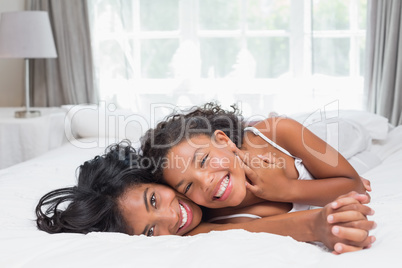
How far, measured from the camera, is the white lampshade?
3.53 m

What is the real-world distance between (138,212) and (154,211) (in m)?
0.04

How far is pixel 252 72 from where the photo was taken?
4.12 m

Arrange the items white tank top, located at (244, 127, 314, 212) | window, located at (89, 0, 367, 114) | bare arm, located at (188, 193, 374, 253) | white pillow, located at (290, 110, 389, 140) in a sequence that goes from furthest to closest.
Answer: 1. window, located at (89, 0, 367, 114)
2. white pillow, located at (290, 110, 389, 140)
3. white tank top, located at (244, 127, 314, 212)
4. bare arm, located at (188, 193, 374, 253)

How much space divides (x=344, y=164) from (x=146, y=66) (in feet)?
8.83

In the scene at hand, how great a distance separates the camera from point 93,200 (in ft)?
4.97

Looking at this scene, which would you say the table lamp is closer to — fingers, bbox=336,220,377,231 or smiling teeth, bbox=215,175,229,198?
smiling teeth, bbox=215,175,229,198

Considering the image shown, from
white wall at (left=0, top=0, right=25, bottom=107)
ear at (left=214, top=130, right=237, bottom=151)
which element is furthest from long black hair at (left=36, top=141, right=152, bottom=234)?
white wall at (left=0, top=0, right=25, bottom=107)

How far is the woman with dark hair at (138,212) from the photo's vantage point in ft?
4.17

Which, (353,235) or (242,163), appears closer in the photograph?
(353,235)

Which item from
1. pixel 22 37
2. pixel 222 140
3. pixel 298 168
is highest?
pixel 22 37

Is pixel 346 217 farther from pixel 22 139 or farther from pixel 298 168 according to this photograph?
pixel 22 139

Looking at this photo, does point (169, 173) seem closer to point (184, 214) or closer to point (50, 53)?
point (184, 214)

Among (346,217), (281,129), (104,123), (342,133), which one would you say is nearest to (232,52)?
(104,123)

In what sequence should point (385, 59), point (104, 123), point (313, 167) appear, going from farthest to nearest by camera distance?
point (385, 59) < point (104, 123) < point (313, 167)
